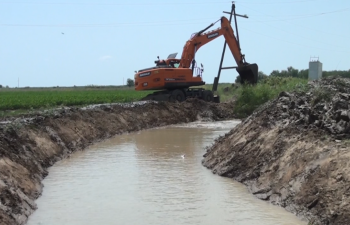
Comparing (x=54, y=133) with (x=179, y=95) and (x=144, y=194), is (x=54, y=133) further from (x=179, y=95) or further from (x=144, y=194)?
(x=179, y=95)

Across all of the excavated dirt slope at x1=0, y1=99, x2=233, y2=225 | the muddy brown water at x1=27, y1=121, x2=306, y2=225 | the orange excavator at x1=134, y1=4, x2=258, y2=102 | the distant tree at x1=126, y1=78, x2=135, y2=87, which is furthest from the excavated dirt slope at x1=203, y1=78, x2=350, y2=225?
the distant tree at x1=126, y1=78, x2=135, y2=87

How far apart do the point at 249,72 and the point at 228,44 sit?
218 centimetres

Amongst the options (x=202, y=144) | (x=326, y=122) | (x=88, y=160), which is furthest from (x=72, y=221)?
(x=202, y=144)

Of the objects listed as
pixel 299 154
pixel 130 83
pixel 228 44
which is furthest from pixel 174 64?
pixel 130 83

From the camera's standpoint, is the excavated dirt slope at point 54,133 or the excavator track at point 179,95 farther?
the excavator track at point 179,95

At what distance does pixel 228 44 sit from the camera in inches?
1144

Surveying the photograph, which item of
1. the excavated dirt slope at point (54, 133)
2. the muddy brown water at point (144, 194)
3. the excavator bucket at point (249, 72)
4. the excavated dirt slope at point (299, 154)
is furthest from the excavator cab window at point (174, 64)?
the excavated dirt slope at point (299, 154)

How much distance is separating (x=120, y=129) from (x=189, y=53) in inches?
341

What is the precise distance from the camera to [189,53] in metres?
28.7

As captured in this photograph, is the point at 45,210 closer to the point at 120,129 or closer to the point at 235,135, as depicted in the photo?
the point at 235,135

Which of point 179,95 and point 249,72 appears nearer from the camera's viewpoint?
point 249,72

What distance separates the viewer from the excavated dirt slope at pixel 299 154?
747 cm

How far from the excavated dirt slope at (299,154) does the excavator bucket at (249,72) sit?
48.4 feet

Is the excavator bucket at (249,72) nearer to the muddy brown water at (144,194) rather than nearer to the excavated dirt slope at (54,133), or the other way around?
the excavated dirt slope at (54,133)
